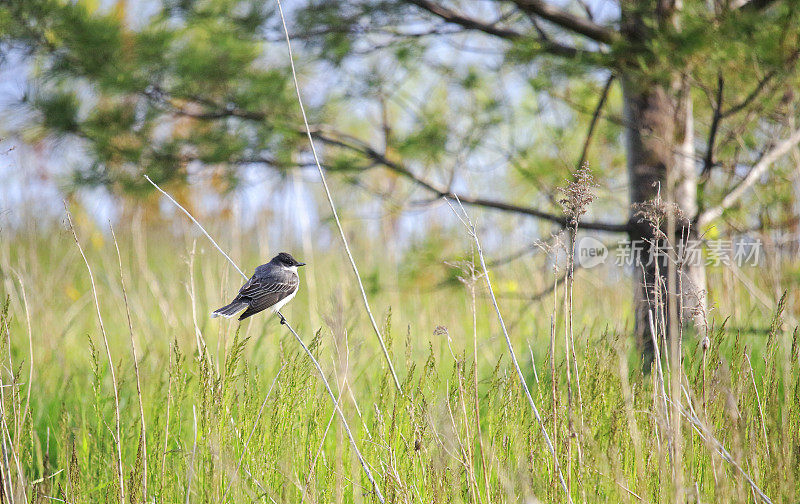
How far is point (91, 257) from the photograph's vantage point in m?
6.33

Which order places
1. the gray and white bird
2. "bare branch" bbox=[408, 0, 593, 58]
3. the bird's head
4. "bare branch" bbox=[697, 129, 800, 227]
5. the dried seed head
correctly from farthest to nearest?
"bare branch" bbox=[408, 0, 593, 58] < "bare branch" bbox=[697, 129, 800, 227] < the bird's head < the gray and white bird < the dried seed head

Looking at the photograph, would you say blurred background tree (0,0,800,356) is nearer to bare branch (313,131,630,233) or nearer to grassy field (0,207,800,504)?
bare branch (313,131,630,233)

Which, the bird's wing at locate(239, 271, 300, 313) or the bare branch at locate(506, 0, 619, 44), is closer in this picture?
the bird's wing at locate(239, 271, 300, 313)

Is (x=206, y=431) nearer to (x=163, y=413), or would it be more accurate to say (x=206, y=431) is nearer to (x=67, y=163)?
(x=163, y=413)

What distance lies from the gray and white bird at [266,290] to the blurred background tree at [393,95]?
4.94 ft

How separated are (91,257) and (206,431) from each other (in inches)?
208

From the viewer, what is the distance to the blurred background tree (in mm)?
2936

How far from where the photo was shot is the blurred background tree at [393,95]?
294 cm

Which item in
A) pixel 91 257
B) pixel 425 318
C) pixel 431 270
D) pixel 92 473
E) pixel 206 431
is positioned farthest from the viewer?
pixel 91 257

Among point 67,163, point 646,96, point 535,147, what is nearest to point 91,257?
point 67,163

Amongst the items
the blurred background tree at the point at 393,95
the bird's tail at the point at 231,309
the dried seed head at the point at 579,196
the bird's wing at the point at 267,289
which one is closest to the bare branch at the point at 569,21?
the blurred background tree at the point at 393,95

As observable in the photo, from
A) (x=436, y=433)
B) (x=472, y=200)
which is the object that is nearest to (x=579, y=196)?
(x=436, y=433)

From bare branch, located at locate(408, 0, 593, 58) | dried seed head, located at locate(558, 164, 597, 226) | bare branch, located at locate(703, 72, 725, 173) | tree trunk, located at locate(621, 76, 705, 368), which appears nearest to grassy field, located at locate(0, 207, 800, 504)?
dried seed head, located at locate(558, 164, 597, 226)

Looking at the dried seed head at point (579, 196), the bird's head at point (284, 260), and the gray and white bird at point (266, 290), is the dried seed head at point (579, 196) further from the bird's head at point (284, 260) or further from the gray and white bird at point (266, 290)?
the bird's head at point (284, 260)
